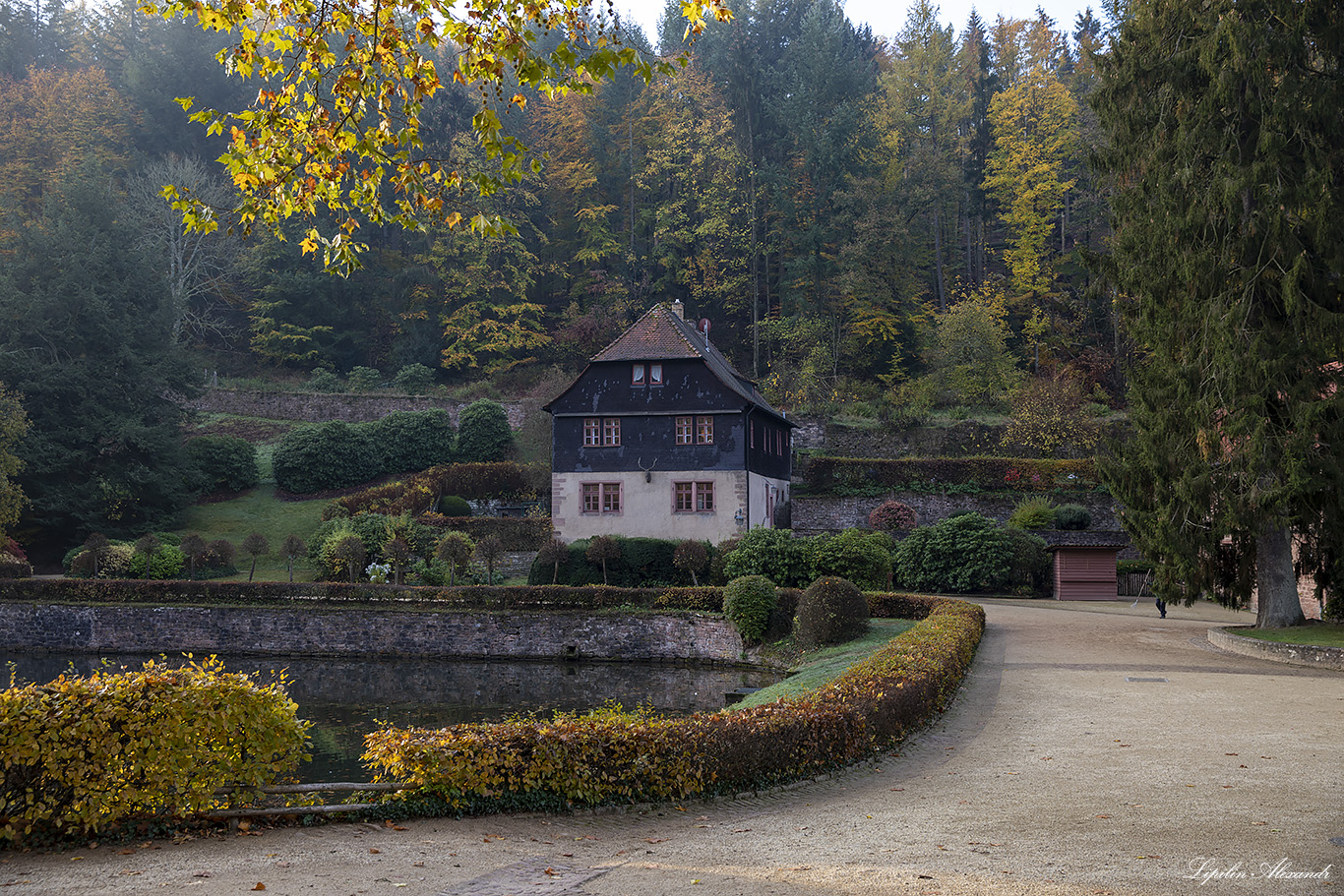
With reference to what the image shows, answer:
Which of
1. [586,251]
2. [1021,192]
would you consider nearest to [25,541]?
[586,251]

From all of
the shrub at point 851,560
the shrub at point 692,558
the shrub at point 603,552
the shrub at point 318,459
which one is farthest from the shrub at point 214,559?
the shrub at point 851,560

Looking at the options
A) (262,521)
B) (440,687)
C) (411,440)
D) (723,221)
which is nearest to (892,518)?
(440,687)

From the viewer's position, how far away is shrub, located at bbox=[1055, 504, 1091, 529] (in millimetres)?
33875

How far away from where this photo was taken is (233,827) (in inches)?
268

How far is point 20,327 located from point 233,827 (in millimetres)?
41318

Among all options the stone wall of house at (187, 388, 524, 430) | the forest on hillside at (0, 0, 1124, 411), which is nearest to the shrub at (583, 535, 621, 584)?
the forest on hillside at (0, 0, 1124, 411)

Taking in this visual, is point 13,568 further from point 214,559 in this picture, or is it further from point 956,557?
point 956,557

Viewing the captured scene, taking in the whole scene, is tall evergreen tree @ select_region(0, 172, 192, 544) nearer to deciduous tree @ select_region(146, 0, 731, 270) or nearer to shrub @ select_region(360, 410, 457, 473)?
shrub @ select_region(360, 410, 457, 473)

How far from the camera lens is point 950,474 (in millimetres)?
38875

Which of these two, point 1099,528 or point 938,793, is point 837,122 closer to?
point 1099,528

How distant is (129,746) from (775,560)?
19.8 metres

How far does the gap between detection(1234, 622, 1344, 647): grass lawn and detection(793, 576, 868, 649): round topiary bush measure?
7.61 metres

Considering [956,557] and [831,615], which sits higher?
[956,557]

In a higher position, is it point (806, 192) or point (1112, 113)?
point (806, 192)
